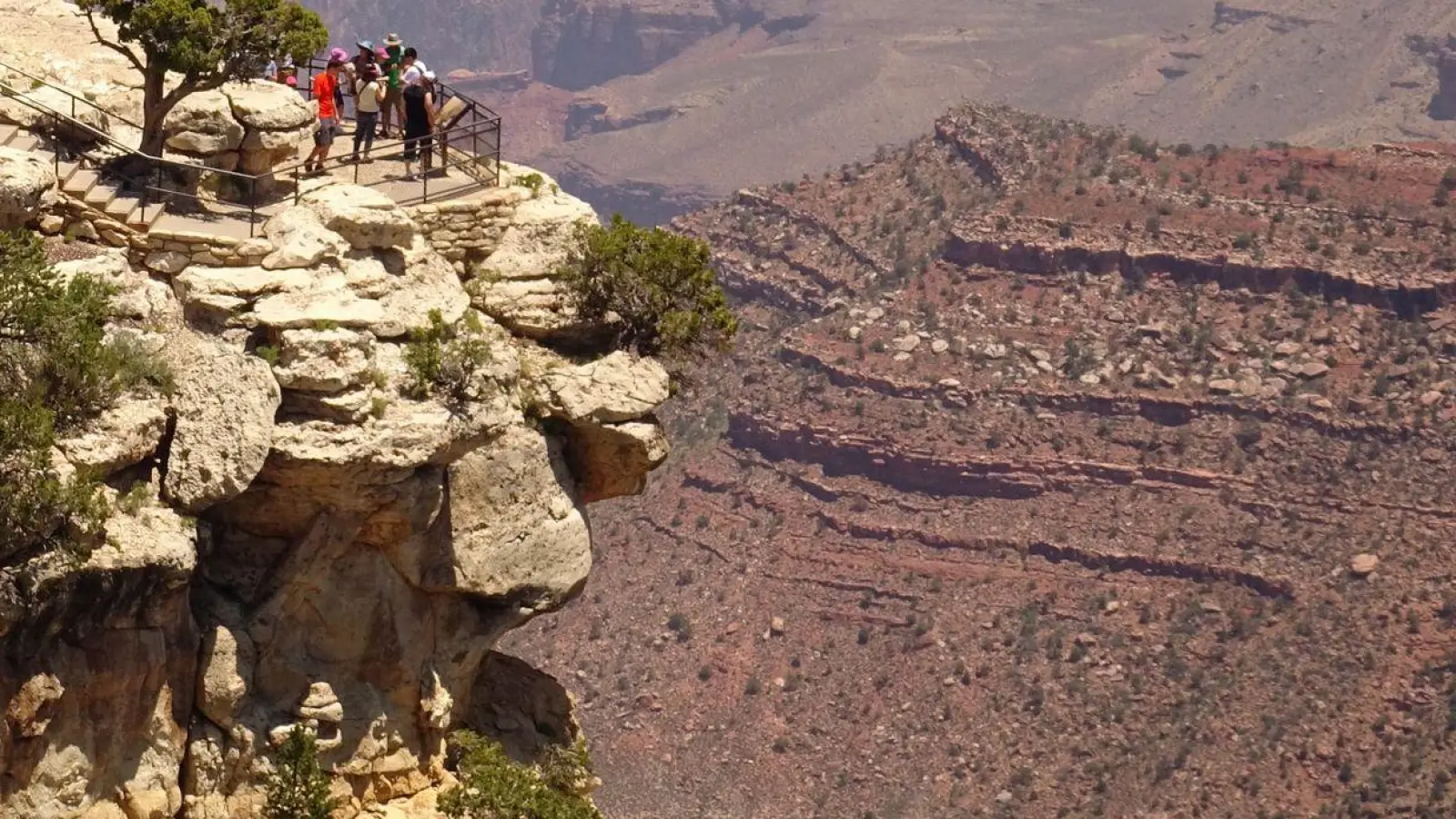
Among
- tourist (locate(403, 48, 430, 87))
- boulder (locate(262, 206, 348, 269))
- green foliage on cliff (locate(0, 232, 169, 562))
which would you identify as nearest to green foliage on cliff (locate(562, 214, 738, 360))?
tourist (locate(403, 48, 430, 87))

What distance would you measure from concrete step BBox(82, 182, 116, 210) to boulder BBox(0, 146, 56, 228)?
742 mm

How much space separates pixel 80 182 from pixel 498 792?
8.91m

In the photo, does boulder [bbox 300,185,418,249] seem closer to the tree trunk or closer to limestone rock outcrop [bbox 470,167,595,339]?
limestone rock outcrop [bbox 470,167,595,339]

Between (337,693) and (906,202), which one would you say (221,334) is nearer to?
(337,693)

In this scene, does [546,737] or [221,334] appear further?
[546,737]

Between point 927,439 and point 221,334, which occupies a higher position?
point 221,334

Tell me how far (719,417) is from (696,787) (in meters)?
40.8

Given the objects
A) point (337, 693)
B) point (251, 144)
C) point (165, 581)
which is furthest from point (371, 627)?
point (251, 144)

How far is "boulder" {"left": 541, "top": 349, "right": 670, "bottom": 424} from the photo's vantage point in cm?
3728

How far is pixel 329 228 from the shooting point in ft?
116

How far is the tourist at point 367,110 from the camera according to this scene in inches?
1613

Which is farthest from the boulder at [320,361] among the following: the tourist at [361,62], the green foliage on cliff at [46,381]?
the tourist at [361,62]

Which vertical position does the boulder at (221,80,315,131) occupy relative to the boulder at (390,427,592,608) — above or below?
above

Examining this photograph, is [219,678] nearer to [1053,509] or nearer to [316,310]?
[316,310]
